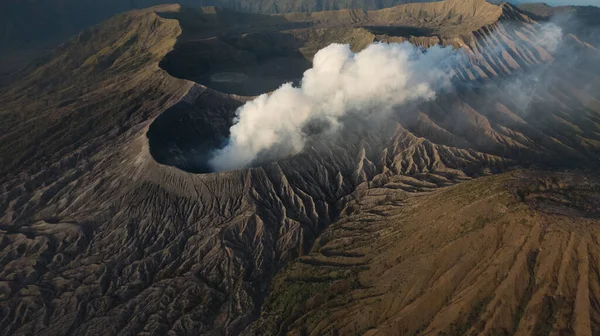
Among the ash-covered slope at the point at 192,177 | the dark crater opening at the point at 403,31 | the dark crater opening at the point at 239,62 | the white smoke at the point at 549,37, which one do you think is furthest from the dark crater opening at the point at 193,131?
the white smoke at the point at 549,37

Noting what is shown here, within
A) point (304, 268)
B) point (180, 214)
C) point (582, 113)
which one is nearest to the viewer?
point (304, 268)

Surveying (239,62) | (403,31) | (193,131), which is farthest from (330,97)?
(403,31)

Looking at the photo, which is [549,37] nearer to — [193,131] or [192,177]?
[193,131]

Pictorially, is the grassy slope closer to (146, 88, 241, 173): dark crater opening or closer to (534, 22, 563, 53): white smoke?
(146, 88, 241, 173): dark crater opening

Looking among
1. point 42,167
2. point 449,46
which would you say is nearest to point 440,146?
point 449,46

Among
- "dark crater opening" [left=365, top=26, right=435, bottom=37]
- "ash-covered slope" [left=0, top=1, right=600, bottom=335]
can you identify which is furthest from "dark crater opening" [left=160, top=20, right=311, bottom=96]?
"dark crater opening" [left=365, top=26, right=435, bottom=37]

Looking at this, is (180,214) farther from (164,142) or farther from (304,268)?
(304,268)
